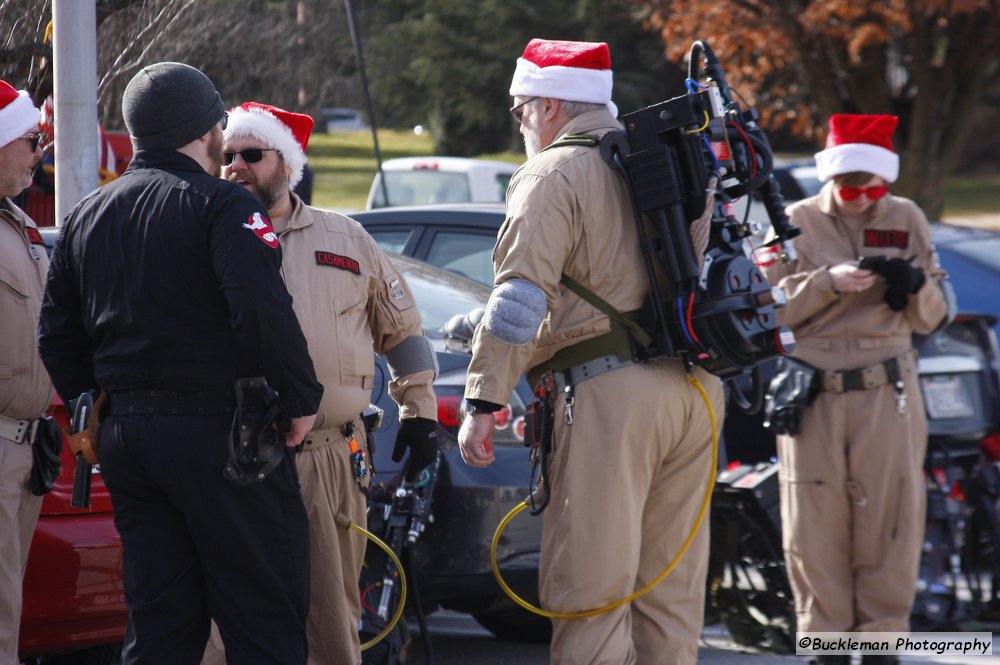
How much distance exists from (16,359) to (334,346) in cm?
94

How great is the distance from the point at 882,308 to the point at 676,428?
1.57 m

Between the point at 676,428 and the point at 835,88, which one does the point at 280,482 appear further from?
the point at 835,88

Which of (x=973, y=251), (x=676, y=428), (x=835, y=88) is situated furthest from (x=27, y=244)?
(x=835, y=88)

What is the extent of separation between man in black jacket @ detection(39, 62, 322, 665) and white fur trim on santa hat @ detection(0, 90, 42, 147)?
75 centimetres

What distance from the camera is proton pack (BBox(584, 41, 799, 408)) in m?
3.76

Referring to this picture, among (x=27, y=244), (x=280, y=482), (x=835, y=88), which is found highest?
(x=835, y=88)

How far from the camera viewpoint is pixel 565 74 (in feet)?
13.0

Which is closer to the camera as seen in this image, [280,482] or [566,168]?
[280,482]

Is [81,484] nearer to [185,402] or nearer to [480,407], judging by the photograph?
[185,402]

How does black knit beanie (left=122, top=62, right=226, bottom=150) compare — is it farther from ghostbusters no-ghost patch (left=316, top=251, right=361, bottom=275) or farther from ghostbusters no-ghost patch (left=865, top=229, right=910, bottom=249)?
ghostbusters no-ghost patch (left=865, top=229, right=910, bottom=249)

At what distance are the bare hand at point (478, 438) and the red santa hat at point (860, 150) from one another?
2078mm

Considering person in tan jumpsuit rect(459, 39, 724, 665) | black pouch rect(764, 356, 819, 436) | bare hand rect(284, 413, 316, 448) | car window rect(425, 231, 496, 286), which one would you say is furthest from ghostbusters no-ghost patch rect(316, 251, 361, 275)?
car window rect(425, 231, 496, 286)

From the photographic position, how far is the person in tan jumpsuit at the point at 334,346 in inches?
154

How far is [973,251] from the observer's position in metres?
7.10
